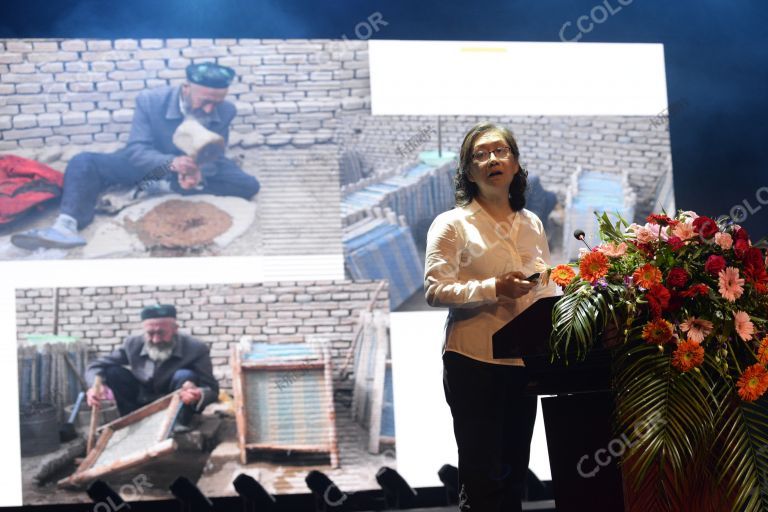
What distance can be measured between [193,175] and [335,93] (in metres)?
0.89

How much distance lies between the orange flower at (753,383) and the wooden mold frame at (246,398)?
3129mm

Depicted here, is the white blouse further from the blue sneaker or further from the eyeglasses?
the blue sneaker

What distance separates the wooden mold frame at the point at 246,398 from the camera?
15.5ft

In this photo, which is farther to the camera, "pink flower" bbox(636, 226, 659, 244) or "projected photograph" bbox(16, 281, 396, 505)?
"projected photograph" bbox(16, 281, 396, 505)

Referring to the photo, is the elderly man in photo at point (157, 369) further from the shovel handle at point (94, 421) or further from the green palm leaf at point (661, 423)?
the green palm leaf at point (661, 423)

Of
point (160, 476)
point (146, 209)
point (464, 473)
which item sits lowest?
point (160, 476)

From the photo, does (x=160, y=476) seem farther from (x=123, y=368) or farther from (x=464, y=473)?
(x=464, y=473)

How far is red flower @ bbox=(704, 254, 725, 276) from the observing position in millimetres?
2016

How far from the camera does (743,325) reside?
196cm

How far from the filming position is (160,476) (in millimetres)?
4613

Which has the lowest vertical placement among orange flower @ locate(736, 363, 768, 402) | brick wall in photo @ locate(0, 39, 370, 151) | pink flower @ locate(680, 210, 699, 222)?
orange flower @ locate(736, 363, 768, 402)

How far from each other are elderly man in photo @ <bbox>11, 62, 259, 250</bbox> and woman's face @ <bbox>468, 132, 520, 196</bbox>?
2.53 metres

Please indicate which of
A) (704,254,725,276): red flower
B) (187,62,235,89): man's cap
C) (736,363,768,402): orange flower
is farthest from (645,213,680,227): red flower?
(187,62,235,89): man's cap

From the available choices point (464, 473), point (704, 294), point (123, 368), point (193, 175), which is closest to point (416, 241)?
point (193, 175)
